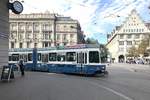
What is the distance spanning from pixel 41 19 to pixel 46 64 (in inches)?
3974

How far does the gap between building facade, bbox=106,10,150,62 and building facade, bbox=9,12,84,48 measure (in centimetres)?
3673

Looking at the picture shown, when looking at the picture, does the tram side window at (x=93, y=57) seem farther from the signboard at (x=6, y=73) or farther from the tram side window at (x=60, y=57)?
the signboard at (x=6, y=73)

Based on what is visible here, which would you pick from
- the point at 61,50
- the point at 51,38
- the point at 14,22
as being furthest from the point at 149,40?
the point at 61,50

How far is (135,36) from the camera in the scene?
18038cm

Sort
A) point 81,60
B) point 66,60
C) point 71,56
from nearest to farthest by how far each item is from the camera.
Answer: point 81,60 < point 71,56 < point 66,60

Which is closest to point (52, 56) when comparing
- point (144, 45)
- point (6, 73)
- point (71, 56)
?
point (71, 56)

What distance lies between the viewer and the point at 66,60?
140ft

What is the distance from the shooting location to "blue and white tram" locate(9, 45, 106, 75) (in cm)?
3884

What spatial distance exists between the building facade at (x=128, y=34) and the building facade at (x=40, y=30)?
121ft

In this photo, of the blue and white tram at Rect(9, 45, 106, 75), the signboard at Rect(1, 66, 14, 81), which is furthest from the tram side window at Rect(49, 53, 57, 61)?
the signboard at Rect(1, 66, 14, 81)

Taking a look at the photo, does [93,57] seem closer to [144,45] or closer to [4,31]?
[4,31]

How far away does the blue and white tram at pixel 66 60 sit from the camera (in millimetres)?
38844

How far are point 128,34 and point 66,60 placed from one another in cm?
13994

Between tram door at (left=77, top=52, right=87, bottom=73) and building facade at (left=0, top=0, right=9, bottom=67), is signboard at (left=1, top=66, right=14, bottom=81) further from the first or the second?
tram door at (left=77, top=52, right=87, bottom=73)
